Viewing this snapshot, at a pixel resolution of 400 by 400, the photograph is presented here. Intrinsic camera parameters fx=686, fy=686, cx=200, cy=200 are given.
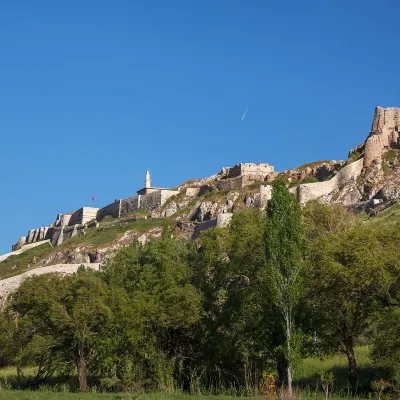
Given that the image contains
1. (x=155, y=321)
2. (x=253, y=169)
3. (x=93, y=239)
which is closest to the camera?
(x=155, y=321)

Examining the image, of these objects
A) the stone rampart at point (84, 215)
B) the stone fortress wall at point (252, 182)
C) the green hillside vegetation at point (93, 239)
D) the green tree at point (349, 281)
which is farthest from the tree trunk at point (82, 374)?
the stone rampart at point (84, 215)

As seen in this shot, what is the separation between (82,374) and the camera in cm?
3144

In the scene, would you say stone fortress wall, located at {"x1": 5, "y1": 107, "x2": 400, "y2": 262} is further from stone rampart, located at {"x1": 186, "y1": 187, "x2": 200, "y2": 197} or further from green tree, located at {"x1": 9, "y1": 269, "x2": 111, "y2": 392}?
green tree, located at {"x1": 9, "y1": 269, "x2": 111, "y2": 392}

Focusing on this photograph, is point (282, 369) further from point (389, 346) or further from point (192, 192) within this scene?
point (192, 192)

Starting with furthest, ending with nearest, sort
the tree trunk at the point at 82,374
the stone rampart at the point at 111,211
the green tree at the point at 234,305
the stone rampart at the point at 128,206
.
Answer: the stone rampart at the point at 111,211, the stone rampart at the point at 128,206, the tree trunk at the point at 82,374, the green tree at the point at 234,305

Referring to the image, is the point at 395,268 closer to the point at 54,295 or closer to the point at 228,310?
the point at 228,310

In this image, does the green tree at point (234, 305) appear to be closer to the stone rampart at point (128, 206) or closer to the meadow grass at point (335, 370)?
the meadow grass at point (335, 370)

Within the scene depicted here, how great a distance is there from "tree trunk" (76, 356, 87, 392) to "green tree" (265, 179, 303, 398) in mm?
9385

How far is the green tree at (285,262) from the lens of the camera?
26922 mm

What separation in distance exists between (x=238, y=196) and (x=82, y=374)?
5603cm

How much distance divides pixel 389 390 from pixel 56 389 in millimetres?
15312

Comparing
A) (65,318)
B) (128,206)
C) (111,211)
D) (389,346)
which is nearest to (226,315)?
(65,318)

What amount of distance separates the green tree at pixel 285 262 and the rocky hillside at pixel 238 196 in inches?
1412

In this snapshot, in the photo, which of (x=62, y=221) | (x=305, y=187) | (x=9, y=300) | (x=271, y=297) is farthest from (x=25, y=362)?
(x=62, y=221)
